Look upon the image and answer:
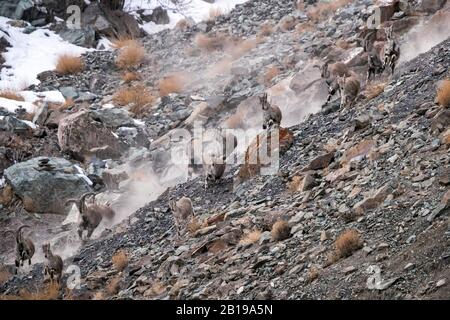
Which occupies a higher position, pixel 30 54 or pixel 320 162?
pixel 320 162

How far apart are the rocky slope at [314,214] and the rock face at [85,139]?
0.80 ft

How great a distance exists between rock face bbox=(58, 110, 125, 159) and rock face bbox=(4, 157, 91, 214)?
1257mm

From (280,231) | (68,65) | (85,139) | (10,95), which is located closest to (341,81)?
(280,231)

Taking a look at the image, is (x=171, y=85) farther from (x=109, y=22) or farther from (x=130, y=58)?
(x=109, y=22)

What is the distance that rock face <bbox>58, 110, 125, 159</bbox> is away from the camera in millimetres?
17359

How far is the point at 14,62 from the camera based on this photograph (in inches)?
852

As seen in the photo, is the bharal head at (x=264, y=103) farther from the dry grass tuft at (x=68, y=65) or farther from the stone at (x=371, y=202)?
the dry grass tuft at (x=68, y=65)

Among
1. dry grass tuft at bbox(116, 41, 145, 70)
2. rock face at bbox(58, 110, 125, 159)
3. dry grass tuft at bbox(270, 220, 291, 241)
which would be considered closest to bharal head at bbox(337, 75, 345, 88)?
dry grass tuft at bbox(270, 220, 291, 241)

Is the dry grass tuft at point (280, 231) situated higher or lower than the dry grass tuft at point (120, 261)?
higher

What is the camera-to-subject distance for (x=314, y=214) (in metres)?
8.75

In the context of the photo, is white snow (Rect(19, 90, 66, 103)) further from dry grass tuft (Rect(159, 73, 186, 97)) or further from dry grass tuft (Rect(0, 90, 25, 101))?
dry grass tuft (Rect(159, 73, 186, 97))

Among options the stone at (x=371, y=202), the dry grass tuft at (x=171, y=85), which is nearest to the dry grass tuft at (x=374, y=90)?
the stone at (x=371, y=202)

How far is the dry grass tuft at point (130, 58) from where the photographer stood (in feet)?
73.4

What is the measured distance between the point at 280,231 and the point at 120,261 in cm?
290
